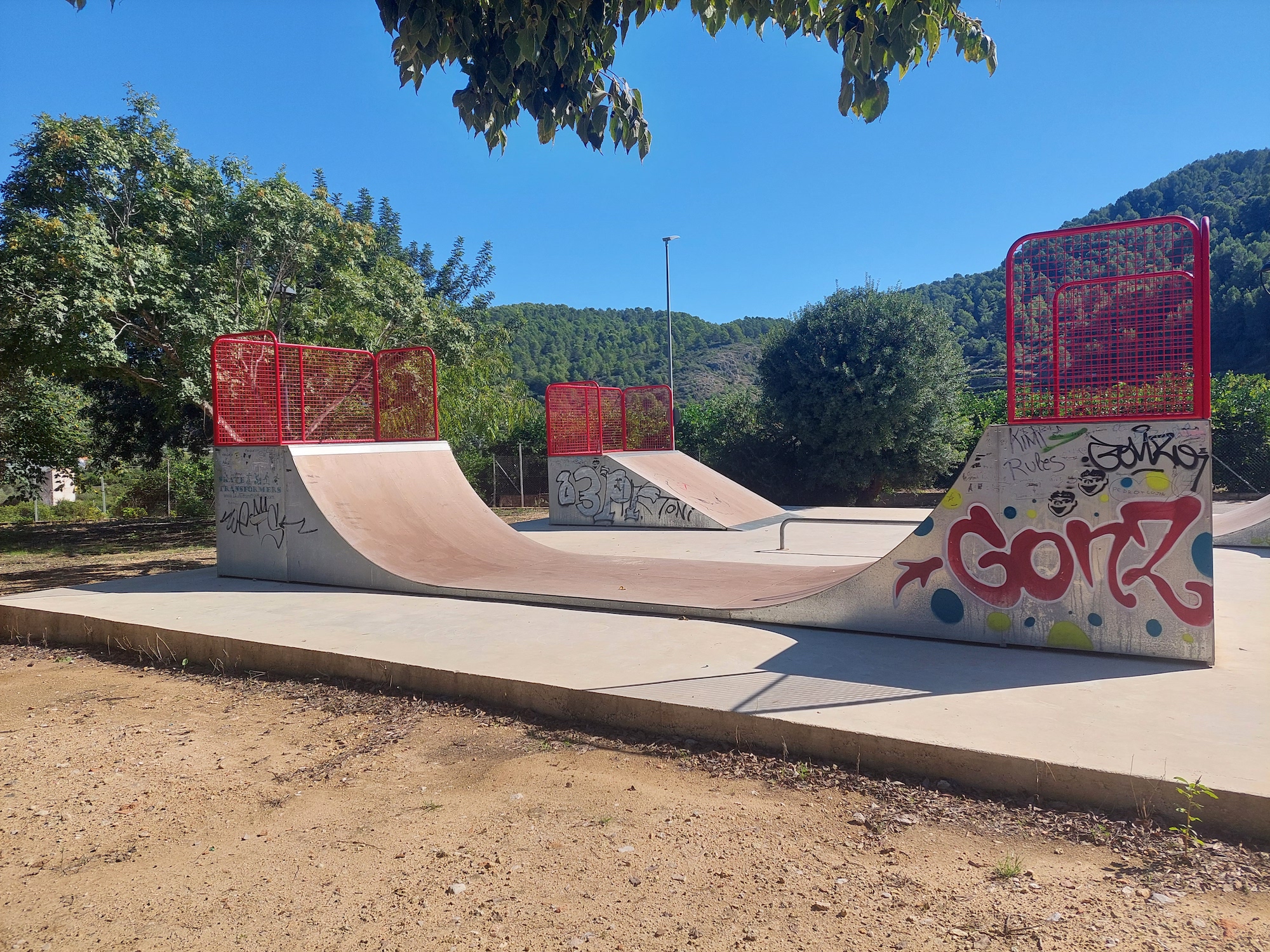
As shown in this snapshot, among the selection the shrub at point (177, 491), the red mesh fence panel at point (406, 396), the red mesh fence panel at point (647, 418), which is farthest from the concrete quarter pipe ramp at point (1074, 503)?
the shrub at point (177, 491)

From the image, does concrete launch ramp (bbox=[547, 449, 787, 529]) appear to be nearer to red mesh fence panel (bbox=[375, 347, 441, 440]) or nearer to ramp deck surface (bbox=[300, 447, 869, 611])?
ramp deck surface (bbox=[300, 447, 869, 611])

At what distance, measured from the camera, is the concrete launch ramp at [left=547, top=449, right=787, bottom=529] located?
14188 millimetres

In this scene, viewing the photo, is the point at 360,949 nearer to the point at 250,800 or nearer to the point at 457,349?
the point at 250,800

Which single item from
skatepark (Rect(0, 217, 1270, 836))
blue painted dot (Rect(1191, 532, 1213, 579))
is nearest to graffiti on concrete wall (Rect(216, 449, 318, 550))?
skatepark (Rect(0, 217, 1270, 836))

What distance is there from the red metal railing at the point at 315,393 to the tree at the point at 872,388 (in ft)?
38.6

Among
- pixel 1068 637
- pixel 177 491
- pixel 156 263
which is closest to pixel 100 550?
pixel 156 263

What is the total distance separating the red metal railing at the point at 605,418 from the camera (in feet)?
50.3

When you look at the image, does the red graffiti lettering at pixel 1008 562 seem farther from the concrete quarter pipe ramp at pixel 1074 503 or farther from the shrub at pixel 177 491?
the shrub at pixel 177 491

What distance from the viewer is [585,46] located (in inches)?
150

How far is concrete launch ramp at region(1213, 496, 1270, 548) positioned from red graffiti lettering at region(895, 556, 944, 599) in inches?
253

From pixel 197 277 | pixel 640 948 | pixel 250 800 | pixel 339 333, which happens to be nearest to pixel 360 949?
pixel 640 948

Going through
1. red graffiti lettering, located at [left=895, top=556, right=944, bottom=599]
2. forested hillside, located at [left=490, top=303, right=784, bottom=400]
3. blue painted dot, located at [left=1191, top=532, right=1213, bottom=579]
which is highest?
forested hillside, located at [left=490, top=303, right=784, bottom=400]

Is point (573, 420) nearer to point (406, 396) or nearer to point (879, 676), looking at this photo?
point (406, 396)

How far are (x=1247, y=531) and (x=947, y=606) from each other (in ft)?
25.3
